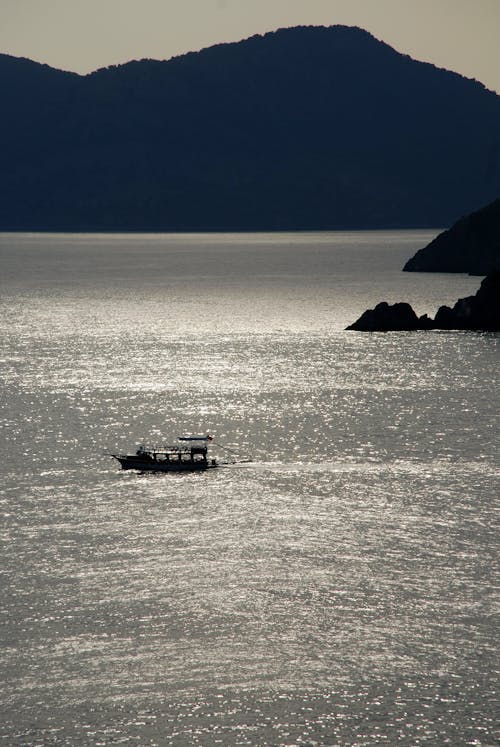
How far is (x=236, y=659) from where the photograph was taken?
192 ft

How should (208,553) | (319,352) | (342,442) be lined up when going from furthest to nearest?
(319,352) < (342,442) < (208,553)

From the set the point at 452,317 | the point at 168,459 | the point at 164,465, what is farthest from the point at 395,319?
the point at 164,465

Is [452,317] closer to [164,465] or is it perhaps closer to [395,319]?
[395,319]

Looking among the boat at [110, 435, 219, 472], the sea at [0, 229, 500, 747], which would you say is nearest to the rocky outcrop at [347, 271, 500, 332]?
the sea at [0, 229, 500, 747]

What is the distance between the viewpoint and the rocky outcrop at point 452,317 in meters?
185

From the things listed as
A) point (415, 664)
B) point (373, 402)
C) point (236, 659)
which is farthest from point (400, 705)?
point (373, 402)

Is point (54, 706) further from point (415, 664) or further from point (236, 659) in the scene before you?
point (415, 664)

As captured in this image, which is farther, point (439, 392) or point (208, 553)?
point (439, 392)

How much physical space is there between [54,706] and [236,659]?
917 cm

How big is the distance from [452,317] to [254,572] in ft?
402

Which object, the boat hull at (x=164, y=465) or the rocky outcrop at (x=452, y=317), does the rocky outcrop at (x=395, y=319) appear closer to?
the rocky outcrop at (x=452, y=317)

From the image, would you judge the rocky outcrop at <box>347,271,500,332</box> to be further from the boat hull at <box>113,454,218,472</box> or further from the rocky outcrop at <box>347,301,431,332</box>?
the boat hull at <box>113,454,218,472</box>

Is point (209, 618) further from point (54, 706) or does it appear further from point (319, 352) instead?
point (319, 352)

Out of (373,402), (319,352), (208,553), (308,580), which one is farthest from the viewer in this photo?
(319,352)
